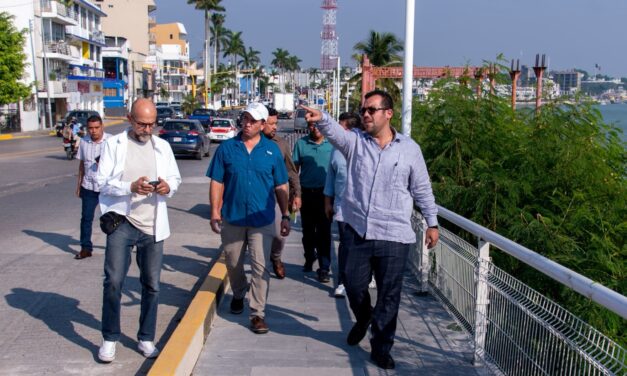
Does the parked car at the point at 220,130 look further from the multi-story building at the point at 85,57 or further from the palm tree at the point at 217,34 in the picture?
the palm tree at the point at 217,34

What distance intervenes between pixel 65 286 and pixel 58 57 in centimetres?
5786

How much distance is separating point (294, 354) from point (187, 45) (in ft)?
486

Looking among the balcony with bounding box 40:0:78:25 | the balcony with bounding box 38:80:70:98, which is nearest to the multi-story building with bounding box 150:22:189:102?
the balcony with bounding box 40:0:78:25

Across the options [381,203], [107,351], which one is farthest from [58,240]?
[381,203]

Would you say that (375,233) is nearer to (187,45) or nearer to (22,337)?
(22,337)

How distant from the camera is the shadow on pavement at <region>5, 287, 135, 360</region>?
6.01 meters

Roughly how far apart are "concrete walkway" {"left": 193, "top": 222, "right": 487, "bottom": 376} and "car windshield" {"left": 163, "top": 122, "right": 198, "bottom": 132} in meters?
22.9

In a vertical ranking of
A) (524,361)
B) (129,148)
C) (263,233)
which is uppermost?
(129,148)

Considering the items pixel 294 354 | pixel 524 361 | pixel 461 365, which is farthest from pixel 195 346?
pixel 524 361

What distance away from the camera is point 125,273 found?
5359mm

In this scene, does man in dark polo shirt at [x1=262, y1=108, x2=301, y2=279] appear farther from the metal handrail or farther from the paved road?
the metal handrail

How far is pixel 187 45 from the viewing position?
5832 inches

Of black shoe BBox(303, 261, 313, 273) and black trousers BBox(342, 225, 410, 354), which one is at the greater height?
black trousers BBox(342, 225, 410, 354)

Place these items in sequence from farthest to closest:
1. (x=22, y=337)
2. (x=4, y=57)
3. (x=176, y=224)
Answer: (x=4, y=57) → (x=176, y=224) → (x=22, y=337)
